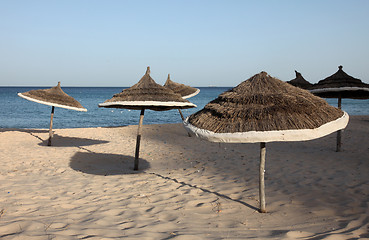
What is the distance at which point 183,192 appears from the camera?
19.5 ft

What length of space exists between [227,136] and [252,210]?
167cm

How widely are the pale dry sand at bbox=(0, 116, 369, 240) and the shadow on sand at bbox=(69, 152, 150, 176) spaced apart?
1.2 inches

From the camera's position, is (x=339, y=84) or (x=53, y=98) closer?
(x=339, y=84)

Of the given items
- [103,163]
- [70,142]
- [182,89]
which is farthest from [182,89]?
[103,163]

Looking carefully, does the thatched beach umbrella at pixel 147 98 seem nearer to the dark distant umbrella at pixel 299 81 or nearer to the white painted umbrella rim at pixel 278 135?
the white painted umbrella rim at pixel 278 135

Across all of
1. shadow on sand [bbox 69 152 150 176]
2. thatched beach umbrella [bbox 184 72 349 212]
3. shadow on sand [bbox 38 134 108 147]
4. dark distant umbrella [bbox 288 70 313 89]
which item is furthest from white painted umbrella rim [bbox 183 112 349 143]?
dark distant umbrella [bbox 288 70 313 89]

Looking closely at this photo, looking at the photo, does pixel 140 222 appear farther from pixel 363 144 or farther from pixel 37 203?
pixel 363 144

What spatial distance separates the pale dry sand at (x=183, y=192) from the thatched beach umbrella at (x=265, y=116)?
0.84 metres

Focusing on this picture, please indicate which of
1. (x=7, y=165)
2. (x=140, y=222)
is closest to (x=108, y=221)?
(x=140, y=222)

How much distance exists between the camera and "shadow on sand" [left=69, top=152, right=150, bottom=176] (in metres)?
8.19

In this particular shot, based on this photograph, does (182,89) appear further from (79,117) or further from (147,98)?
(79,117)

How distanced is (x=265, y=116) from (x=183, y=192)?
2773 mm

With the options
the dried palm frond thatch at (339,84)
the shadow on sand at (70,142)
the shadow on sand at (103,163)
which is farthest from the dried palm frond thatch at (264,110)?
the shadow on sand at (70,142)

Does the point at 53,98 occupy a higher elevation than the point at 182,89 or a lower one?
lower
